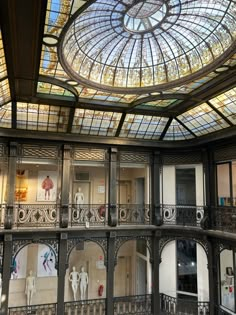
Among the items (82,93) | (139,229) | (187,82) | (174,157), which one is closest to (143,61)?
(187,82)

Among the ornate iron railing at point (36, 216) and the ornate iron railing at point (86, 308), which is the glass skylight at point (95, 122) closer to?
the ornate iron railing at point (36, 216)

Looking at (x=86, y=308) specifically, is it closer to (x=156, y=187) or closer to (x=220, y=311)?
(x=220, y=311)

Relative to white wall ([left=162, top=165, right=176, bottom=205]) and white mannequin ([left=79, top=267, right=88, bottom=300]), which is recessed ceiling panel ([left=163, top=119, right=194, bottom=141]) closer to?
white wall ([left=162, top=165, right=176, bottom=205])

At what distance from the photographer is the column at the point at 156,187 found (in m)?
10.1

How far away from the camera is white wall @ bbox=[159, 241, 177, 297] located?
10.1 meters

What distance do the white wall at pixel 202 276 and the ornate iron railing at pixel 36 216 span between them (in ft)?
16.6

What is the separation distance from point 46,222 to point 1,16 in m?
6.56

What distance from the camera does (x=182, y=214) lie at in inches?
402

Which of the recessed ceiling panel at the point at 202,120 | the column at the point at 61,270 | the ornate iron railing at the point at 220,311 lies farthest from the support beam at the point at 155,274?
the recessed ceiling panel at the point at 202,120

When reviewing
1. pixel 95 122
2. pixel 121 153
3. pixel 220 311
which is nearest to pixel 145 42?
pixel 95 122

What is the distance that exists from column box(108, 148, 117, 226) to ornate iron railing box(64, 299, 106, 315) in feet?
8.48

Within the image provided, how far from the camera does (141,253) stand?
1223 cm

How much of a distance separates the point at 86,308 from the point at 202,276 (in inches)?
158

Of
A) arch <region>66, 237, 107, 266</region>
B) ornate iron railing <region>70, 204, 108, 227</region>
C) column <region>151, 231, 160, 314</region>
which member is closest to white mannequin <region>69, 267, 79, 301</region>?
arch <region>66, 237, 107, 266</region>
